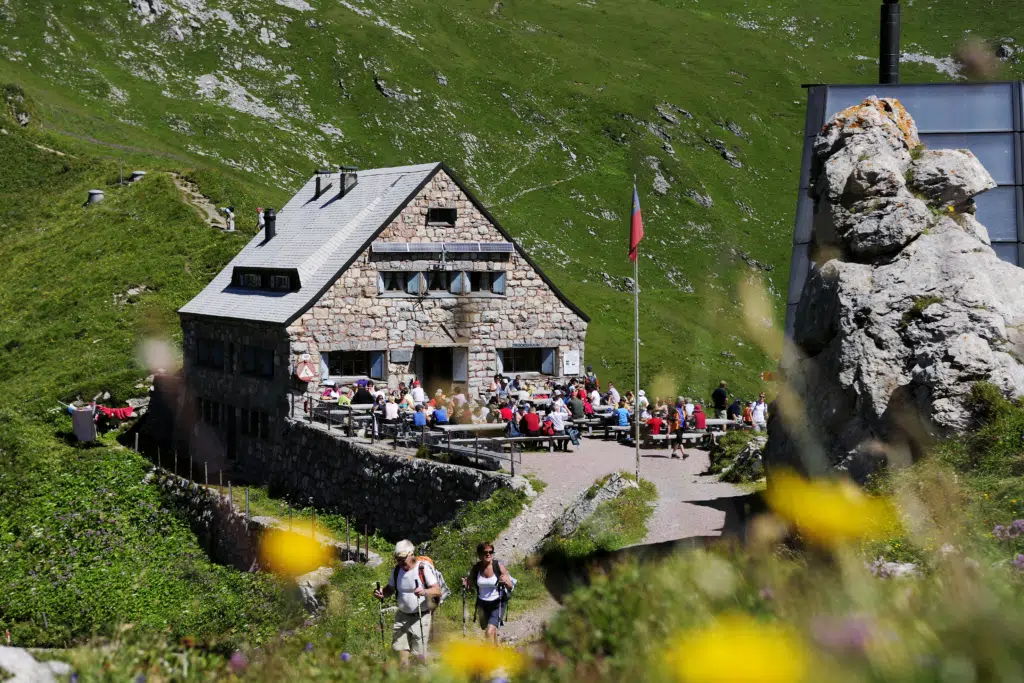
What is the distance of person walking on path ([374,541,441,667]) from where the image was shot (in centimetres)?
1382

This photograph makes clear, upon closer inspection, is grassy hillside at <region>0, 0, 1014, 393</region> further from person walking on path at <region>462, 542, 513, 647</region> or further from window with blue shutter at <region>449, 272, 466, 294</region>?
person walking on path at <region>462, 542, 513, 647</region>

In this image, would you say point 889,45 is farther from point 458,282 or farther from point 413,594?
point 458,282

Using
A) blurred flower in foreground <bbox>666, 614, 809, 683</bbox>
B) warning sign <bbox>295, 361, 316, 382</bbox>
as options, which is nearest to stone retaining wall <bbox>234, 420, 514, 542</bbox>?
warning sign <bbox>295, 361, 316, 382</bbox>

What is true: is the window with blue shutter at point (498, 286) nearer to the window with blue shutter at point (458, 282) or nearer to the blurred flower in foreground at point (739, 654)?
the window with blue shutter at point (458, 282)

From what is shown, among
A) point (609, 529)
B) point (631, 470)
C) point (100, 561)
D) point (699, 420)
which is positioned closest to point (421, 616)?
point (609, 529)

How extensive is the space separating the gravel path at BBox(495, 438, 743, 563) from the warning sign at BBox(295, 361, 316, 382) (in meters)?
8.03

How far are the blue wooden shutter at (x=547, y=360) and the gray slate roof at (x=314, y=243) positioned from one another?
21.5 feet

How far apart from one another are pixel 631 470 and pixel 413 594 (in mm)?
14659

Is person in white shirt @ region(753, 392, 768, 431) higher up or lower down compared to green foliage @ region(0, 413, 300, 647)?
higher up

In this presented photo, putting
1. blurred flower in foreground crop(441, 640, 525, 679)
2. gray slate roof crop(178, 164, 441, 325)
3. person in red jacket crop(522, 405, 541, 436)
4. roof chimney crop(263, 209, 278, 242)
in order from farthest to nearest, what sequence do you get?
1. roof chimney crop(263, 209, 278, 242)
2. gray slate roof crop(178, 164, 441, 325)
3. person in red jacket crop(522, 405, 541, 436)
4. blurred flower in foreground crop(441, 640, 525, 679)

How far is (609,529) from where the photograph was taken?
2106 centimetres

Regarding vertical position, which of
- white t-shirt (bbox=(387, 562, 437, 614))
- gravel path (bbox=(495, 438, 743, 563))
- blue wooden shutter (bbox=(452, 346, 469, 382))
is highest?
white t-shirt (bbox=(387, 562, 437, 614))

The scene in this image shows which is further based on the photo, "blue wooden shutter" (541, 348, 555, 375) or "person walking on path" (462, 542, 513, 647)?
"blue wooden shutter" (541, 348, 555, 375)

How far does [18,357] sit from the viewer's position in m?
48.0
